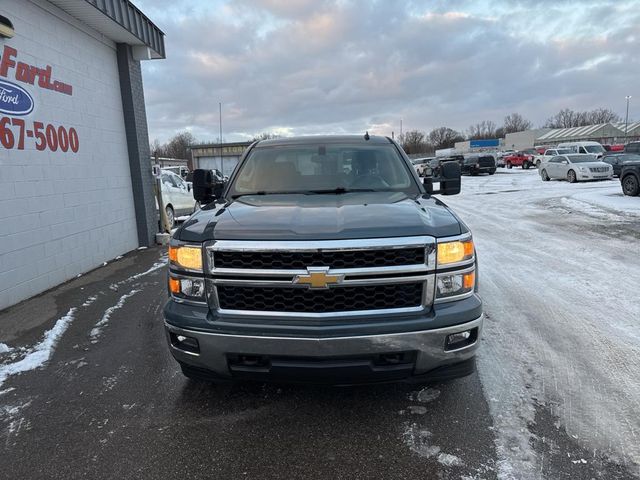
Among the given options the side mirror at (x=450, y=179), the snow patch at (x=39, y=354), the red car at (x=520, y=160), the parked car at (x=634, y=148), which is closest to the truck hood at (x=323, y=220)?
the side mirror at (x=450, y=179)

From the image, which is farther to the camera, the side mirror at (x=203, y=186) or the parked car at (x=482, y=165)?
the parked car at (x=482, y=165)

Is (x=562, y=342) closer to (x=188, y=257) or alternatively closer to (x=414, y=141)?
(x=188, y=257)

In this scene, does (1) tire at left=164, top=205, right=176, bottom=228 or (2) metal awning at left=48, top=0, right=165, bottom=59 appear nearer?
(2) metal awning at left=48, top=0, right=165, bottom=59

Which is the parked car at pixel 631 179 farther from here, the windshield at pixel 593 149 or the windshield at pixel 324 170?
the windshield at pixel 593 149

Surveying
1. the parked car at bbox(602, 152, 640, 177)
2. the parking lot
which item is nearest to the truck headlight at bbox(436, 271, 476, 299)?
the parking lot

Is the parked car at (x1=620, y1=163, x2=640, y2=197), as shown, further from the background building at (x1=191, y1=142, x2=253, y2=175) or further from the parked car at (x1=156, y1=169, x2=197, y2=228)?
the background building at (x1=191, y1=142, x2=253, y2=175)

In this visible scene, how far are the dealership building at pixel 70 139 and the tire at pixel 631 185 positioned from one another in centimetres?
1473

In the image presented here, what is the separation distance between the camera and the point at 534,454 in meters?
2.53

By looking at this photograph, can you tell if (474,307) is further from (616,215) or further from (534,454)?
(616,215)

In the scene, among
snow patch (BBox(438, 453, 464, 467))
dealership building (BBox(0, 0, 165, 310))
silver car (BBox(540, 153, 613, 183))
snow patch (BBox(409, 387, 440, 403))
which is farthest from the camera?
silver car (BBox(540, 153, 613, 183))

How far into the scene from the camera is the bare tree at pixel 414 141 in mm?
110050

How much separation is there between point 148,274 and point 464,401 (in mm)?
5556

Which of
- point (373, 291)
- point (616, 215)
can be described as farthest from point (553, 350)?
point (616, 215)

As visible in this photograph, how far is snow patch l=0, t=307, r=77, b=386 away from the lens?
151 inches
